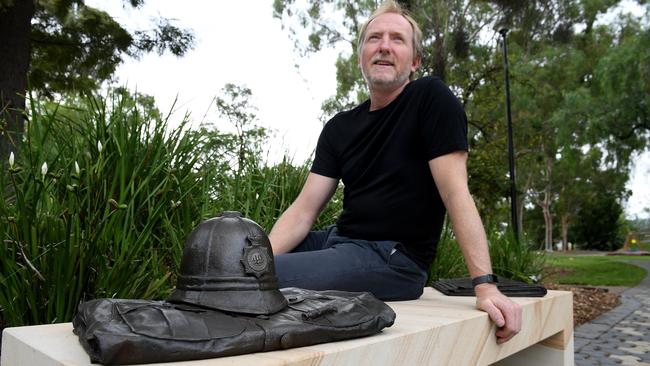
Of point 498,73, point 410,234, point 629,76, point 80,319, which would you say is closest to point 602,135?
point 629,76

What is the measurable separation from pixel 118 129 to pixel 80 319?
1550 mm

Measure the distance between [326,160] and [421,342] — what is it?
1270 mm

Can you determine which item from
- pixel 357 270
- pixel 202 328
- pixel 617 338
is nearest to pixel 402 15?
pixel 357 270

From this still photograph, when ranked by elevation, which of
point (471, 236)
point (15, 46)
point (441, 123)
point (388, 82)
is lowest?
point (471, 236)

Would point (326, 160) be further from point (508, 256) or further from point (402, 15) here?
point (508, 256)

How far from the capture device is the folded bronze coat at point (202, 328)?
3.38ft

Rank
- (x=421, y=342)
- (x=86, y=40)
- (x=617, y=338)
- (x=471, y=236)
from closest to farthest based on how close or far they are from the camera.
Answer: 1. (x=421, y=342)
2. (x=471, y=236)
3. (x=617, y=338)
4. (x=86, y=40)

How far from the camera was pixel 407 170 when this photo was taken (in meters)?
2.22

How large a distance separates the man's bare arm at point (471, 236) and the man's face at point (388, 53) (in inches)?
17.0

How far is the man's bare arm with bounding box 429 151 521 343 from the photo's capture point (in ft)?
5.99

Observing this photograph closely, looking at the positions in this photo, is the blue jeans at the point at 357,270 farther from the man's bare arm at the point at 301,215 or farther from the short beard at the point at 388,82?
the short beard at the point at 388,82

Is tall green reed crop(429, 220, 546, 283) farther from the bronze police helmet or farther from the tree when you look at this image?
the tree

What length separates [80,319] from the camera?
4.02ft

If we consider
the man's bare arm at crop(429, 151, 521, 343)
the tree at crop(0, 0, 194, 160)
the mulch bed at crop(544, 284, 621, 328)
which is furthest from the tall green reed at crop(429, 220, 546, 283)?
the tree at crop(0, 0, 194, 160)
